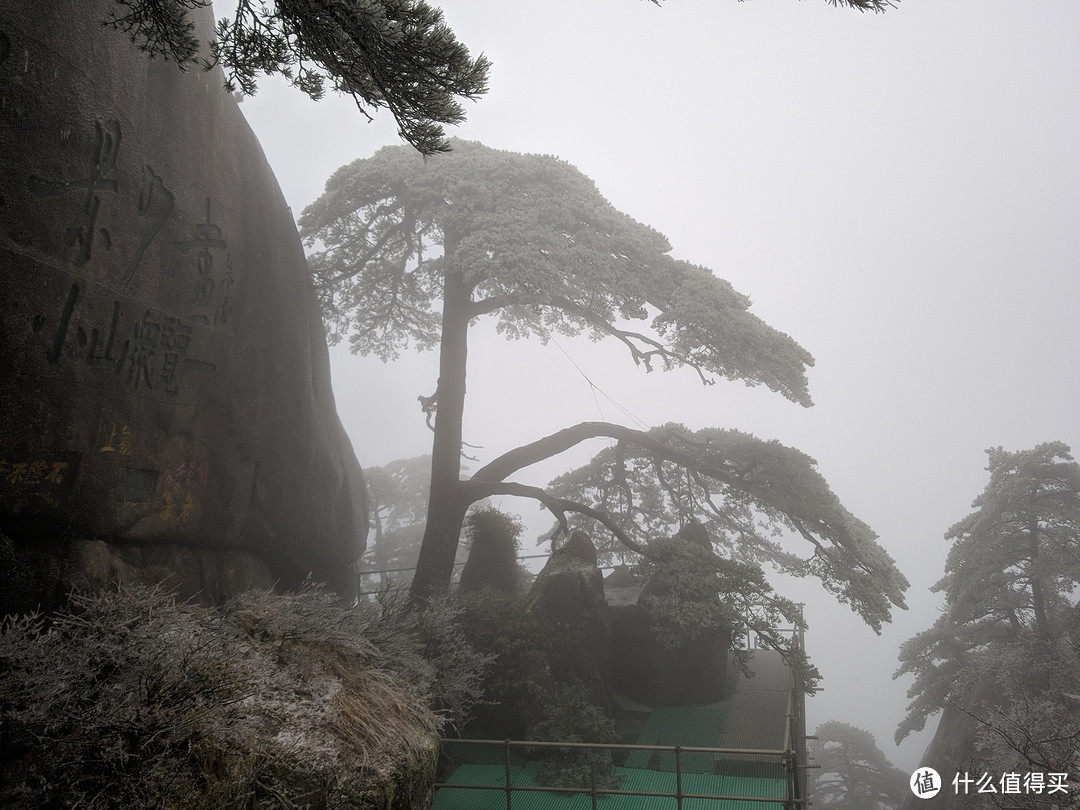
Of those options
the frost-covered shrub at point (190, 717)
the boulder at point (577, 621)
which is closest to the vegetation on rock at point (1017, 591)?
the boulder at point (577, 621)

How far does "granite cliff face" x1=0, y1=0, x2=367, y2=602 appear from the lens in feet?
19.9

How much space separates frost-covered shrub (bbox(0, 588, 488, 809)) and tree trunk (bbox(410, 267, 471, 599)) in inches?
270

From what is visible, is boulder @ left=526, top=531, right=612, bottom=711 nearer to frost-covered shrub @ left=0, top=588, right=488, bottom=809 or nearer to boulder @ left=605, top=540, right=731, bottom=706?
boulder @ left=605, top=540, right=731, bottom=706

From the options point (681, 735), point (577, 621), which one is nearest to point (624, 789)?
point (681, 735)

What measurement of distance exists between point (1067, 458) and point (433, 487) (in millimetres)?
13564

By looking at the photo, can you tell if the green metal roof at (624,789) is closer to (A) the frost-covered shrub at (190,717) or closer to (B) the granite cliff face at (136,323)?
(A) the frost-covered shrub at (190,717)

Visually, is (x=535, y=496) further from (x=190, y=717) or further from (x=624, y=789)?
(x=190, y=717)

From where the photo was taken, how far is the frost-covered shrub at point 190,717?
3.40m

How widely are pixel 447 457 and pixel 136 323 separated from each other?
6.80 meters

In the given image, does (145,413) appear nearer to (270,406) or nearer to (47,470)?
(47,470)

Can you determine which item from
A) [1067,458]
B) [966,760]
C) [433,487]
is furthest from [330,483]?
[1067,458]

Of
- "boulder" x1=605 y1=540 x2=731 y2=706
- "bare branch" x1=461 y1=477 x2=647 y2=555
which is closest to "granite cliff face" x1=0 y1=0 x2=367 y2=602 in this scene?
"bare branch" x1=461 y1=477 x2=647 y2=555

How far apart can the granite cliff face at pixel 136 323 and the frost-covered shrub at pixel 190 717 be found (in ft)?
7.16

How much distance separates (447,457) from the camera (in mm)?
13273
